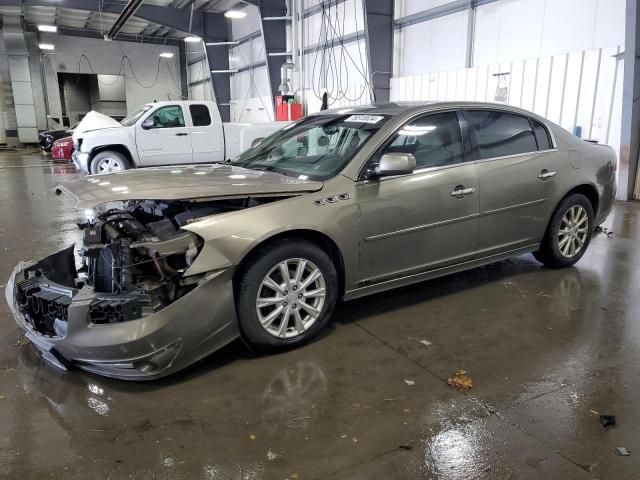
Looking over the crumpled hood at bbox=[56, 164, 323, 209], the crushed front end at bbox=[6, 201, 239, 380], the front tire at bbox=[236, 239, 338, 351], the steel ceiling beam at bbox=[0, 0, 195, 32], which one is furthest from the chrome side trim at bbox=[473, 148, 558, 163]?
the steel ceiling beam at bbox=[0, 0, 195, 32]

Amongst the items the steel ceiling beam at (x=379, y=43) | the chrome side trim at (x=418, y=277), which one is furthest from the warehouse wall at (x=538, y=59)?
the chrome side trim at (x=418, y=277)

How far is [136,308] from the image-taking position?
2643mm

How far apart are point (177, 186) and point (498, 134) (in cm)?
257

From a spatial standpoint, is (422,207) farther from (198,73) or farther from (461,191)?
(198,73)

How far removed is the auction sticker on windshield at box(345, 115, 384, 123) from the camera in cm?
364

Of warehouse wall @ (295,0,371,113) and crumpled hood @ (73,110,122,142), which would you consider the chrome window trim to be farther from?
warehouse wall @ (295,0,371,113)

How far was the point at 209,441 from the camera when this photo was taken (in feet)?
7.50

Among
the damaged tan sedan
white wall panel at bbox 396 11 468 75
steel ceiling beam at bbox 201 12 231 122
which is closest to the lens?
the damaged tan sedan

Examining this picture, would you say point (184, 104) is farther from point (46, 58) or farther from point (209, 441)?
point (46, 58)

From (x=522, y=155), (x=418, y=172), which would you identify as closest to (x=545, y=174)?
(x=522, y=155)

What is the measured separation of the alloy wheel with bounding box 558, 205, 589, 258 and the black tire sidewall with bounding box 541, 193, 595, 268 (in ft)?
0.11

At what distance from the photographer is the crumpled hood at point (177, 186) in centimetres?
273

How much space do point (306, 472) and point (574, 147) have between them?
3.73m

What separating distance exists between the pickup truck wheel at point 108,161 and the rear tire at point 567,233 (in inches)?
358
